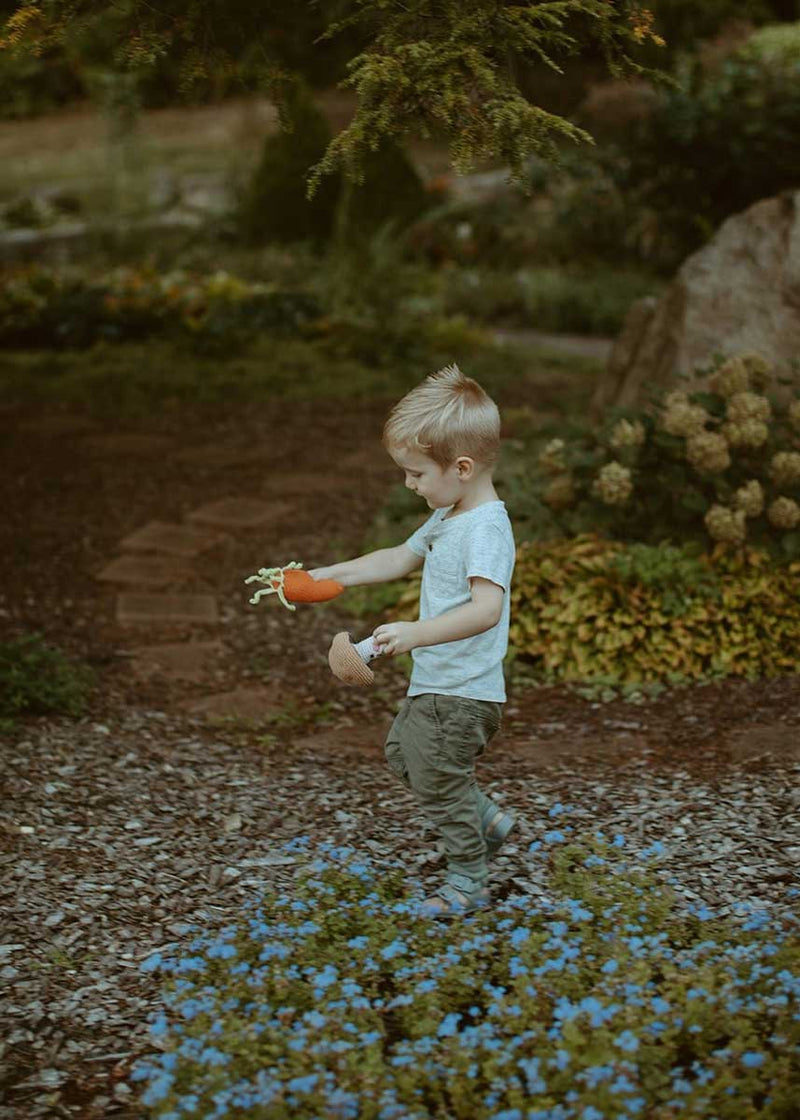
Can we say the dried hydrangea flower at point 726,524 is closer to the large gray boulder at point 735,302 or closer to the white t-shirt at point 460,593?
the large gray boulder at point 735,302

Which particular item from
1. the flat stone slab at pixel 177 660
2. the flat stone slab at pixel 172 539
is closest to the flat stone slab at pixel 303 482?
the flat stone slab at pixel 172 539

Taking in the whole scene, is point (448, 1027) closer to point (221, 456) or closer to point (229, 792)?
point (229, 792)

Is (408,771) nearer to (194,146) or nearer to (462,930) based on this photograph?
(462,930)

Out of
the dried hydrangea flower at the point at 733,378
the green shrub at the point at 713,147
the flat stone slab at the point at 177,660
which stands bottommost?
the flat stone slab at the point at 177,660

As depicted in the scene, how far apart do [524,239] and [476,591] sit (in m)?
10.4

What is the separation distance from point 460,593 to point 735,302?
11.9 feet

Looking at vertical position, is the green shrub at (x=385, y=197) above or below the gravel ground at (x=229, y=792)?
above

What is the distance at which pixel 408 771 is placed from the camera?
2.79m

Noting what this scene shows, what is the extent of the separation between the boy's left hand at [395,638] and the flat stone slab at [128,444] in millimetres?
4622

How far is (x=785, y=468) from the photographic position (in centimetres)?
440

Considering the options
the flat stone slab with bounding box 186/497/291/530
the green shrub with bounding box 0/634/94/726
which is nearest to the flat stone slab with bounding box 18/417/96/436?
the flat stone slab with bounding box 186/497/291/530

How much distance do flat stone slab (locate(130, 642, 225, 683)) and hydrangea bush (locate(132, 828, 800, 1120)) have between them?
181 centimetres

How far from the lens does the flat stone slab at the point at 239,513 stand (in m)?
5.92

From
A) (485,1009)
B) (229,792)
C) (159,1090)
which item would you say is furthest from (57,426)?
(159,1090)
